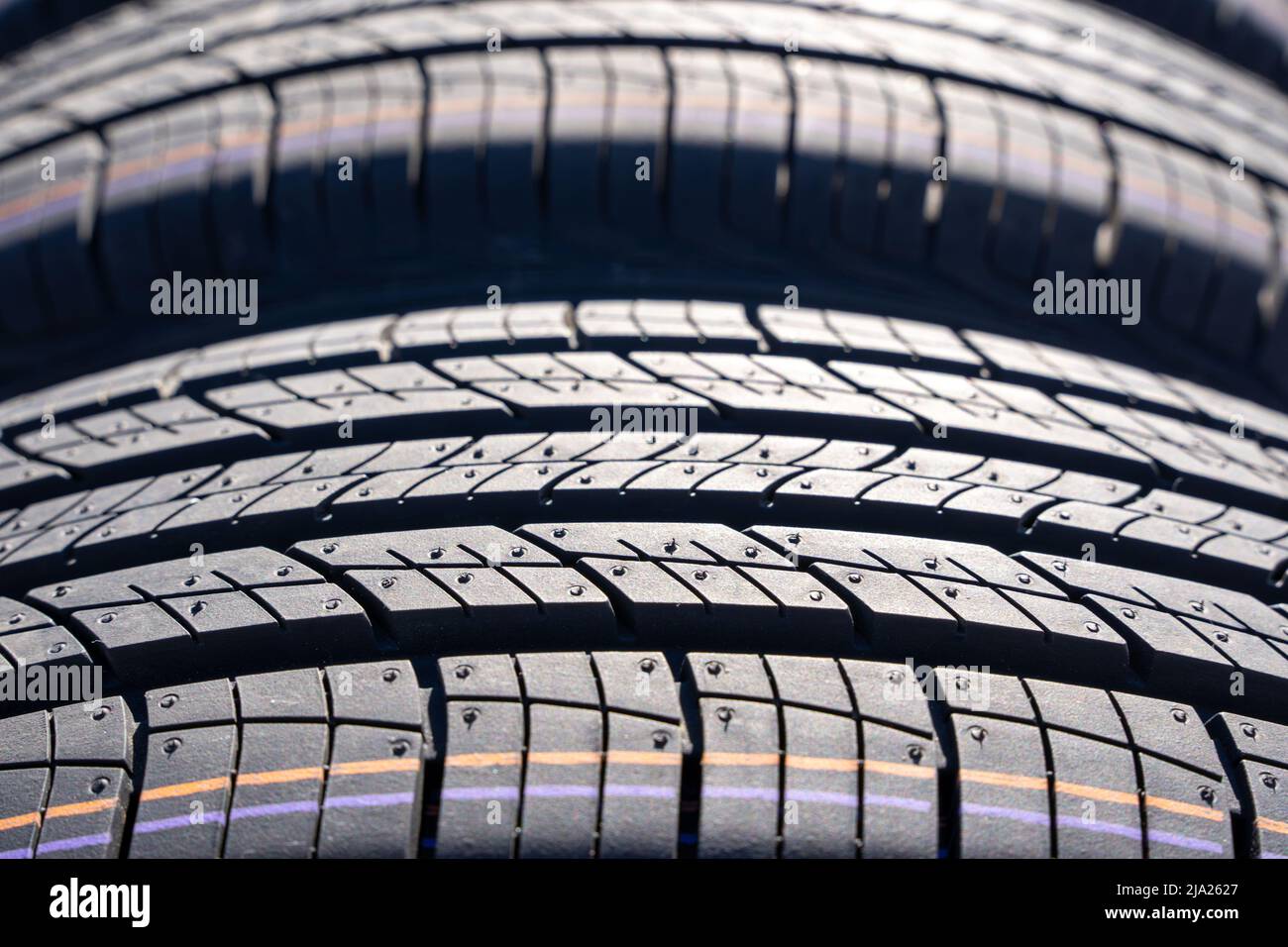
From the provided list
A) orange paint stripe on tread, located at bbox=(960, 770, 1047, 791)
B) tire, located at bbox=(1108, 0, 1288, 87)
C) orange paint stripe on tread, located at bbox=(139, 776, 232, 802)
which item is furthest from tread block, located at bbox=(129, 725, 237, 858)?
tire, located at bbox=(1108, 0, 1288, 87)

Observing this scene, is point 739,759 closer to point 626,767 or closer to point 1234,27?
point 626,767

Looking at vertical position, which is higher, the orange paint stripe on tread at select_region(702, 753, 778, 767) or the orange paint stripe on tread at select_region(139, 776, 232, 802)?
the orange paint stripe on tread at select_region(702, 753, 778, 767)

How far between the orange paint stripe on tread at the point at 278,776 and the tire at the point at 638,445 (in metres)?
0.01

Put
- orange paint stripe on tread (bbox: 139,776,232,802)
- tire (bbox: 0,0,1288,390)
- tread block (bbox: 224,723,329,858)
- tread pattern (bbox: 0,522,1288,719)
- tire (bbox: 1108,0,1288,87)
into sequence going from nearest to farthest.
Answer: tread block (bbox: 224,723,329,858), orange paint stripe on tread (bbox: 139,776,232,802), tread pattern (bbox: 0,522,1288,719), tire (bbox: 0,0,1288,390), tire (bbox: 1108,0,1288,87)

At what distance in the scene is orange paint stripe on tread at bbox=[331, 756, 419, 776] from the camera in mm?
3402

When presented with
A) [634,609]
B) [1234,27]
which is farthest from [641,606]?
[1234,27]

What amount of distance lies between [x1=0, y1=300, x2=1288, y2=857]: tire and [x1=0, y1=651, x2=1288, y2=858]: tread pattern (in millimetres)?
11

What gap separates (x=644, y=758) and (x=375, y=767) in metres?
0.82

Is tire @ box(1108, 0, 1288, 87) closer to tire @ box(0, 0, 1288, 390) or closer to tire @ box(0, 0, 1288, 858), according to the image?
tire @ box(0, 0, 1288, 858)

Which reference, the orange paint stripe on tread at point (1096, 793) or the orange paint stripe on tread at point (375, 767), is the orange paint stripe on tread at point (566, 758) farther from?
the orange paint stripe on tread at point (1096, 793)

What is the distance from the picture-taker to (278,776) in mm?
3389

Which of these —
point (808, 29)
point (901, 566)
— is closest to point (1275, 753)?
point (901, 566)

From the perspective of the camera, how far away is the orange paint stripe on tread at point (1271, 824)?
348 cm
